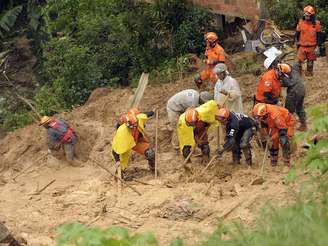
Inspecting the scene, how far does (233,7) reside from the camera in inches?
770

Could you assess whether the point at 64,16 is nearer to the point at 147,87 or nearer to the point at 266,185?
the point at 147,87

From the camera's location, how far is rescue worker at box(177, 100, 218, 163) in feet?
40.9

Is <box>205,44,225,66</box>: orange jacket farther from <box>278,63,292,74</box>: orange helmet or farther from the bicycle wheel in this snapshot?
the bicycle wheel

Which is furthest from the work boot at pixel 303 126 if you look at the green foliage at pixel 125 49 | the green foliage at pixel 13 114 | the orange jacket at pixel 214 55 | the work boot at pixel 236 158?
the green foliage at pixel 13 114

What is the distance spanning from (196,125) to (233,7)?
7.53 meters

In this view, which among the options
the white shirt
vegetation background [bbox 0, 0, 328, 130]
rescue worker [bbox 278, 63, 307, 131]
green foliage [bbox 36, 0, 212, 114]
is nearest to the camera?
rescue worker [bbox 278, 63, 307, 131]

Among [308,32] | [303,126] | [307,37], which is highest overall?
[308,32]

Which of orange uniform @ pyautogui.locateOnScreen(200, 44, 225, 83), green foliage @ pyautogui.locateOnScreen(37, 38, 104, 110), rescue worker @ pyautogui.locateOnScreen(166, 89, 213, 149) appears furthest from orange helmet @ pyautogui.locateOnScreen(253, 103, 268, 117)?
green foliage @ pyautogui.locateOnScreen(37, 38, 104, 110)

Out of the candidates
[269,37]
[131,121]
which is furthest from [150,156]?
[269,37]

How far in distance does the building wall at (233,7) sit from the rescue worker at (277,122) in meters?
7.18

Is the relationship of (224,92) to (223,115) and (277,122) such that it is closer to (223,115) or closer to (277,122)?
(223,115)

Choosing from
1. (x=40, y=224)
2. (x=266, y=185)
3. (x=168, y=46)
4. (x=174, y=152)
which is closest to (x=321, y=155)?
(x=266, y=185)

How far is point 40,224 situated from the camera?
12148 mm

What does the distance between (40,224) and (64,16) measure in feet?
34.8
